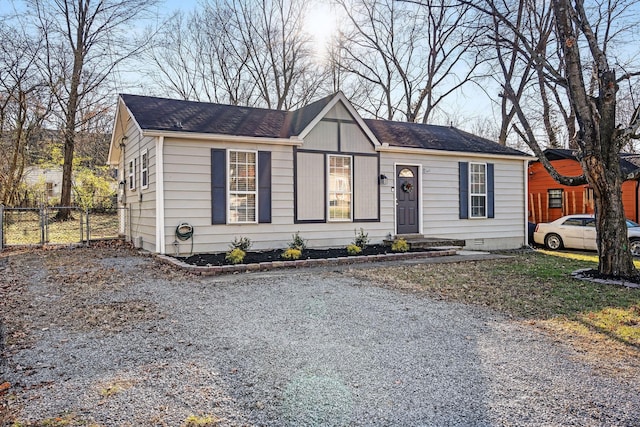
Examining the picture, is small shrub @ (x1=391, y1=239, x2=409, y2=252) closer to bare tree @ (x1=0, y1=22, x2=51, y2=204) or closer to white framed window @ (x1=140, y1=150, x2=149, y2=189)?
white framed window @ (x1=140, y1=150, x2=149, y2=189)

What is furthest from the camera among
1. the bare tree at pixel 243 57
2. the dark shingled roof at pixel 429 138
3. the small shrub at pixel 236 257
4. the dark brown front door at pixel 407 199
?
the bare tree at pixel 243 57

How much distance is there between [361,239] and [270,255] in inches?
97.2

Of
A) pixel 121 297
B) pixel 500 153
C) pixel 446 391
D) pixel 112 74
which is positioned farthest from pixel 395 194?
pixel 112 74

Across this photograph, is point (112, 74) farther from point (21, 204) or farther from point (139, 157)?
point (139, 157)

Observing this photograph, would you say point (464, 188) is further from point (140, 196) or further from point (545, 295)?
point (140, 196)

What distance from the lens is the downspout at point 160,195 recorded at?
9242mm

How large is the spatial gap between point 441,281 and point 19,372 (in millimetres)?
5864

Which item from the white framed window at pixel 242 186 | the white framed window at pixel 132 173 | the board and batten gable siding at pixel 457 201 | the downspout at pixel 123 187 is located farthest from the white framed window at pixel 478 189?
the downspout at pixel 123 187

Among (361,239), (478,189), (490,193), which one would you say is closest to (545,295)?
(361,239)

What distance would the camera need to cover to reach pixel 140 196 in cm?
1127

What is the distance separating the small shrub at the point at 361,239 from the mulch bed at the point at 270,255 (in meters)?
0.14

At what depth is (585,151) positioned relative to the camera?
745cm

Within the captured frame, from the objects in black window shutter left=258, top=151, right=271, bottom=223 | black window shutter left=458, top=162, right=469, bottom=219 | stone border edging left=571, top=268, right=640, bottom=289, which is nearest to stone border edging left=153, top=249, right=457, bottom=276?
black window shutter left=258, top=151, right=271, bottom=223

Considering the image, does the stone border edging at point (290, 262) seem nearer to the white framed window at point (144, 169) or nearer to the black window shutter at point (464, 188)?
the white framed window at point (144, 169)
